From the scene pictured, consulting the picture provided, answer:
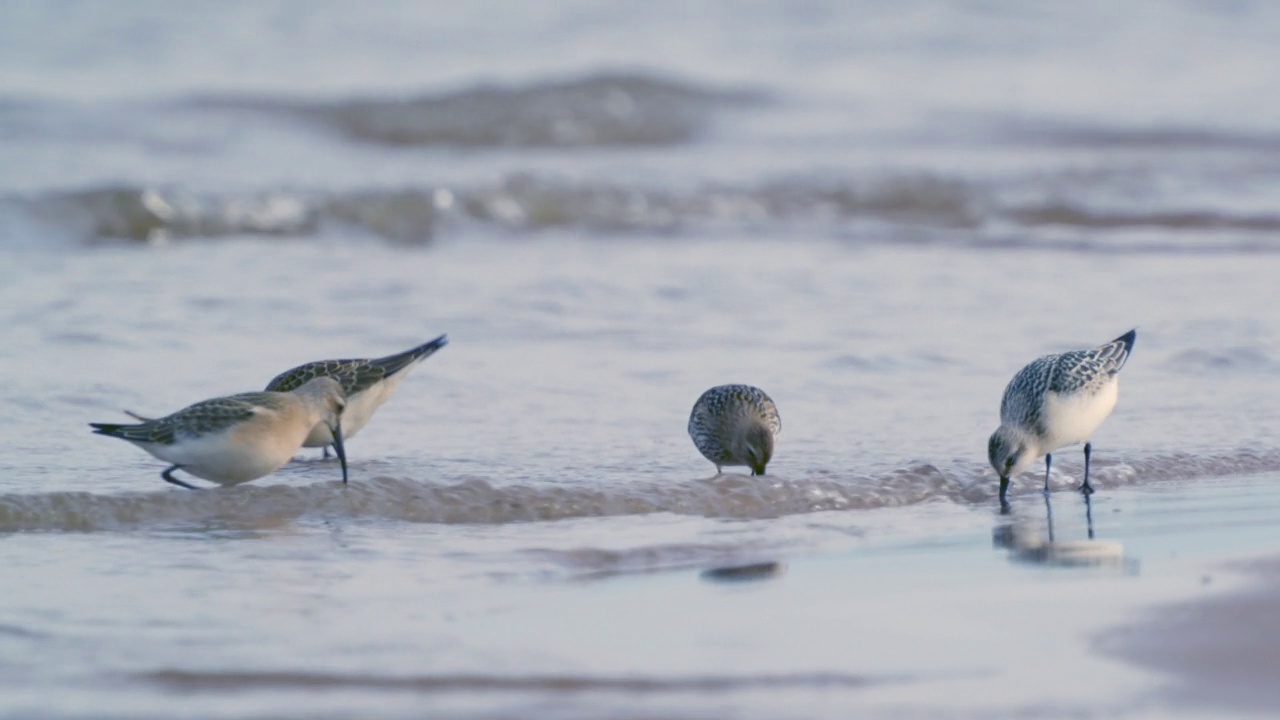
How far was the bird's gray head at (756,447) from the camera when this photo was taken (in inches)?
237

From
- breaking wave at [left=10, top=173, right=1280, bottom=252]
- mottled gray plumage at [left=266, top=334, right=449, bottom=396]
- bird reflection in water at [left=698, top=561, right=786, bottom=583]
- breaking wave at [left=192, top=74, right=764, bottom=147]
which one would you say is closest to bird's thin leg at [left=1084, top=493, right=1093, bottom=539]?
bird reflection in water at [left=698, top=561, right=786, bottom=583]

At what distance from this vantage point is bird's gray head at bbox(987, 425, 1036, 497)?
581 centimetres

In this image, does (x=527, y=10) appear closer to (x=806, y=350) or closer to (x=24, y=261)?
(x=24, y=261)

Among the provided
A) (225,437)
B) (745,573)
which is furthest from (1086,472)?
(225,437)

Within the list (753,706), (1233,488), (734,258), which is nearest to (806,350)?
(1233,488)

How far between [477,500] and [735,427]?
96 cm

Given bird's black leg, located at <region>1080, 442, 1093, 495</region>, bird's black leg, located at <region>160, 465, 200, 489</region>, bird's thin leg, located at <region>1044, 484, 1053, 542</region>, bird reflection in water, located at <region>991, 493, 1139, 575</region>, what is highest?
bird's black leg, located at <region>160, 465, 200, 489</region>

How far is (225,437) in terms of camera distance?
18.3 ft

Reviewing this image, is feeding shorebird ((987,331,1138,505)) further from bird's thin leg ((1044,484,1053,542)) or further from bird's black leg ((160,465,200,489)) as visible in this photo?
bird's black leg ((160,465,200,489))

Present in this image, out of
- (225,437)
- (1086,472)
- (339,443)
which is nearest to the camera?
(225,437)

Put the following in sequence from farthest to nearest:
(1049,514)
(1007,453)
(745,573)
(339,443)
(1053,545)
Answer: (339,443) < (1007,453) < (1049,514) < (1053,545) < (745,573)

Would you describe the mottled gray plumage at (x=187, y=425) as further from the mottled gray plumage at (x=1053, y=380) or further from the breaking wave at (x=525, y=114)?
the breaking wave at (x=525, y=114)

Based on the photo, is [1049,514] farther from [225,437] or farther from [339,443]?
[225,437]

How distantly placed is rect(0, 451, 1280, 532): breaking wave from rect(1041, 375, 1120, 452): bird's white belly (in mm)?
212
